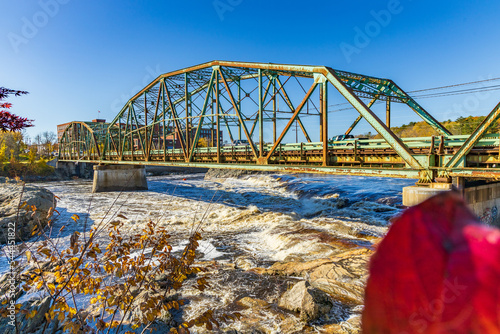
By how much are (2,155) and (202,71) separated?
6308 cm

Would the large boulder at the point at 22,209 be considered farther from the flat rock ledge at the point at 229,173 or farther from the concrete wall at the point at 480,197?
the flat rock ledge at the point at 229,173

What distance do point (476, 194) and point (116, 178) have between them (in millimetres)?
43816

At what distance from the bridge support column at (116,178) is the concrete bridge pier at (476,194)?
36.8m

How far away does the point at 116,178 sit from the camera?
147 feet

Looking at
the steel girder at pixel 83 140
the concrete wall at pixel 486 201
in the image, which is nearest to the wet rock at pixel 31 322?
the concrete wall at pixel 486 201

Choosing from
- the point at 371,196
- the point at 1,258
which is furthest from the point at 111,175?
the point at 371,196

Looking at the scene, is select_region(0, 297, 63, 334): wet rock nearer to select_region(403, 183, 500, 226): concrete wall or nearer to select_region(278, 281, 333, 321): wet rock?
select_region(278, 281, 333, 321): wet rock

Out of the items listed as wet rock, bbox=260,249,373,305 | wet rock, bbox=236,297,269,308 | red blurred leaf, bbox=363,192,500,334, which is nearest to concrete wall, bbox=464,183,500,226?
wet rock, bbox=260,249,373,305

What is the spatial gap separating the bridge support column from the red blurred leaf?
143 ft

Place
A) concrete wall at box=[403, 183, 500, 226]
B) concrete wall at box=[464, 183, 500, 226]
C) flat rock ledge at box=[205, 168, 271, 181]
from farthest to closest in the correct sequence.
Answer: flat rock ledge at box=[205, 168, 271, 181]
concrete wall at box=[464, 183, 500, 226]
concrete wall at box=[403, 183, 500, 226]

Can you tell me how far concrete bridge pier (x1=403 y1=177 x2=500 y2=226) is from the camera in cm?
1110

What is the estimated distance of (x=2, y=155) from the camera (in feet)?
218

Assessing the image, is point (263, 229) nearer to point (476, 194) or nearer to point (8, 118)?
point (476, 194)

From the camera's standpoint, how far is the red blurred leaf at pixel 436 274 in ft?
1.50
